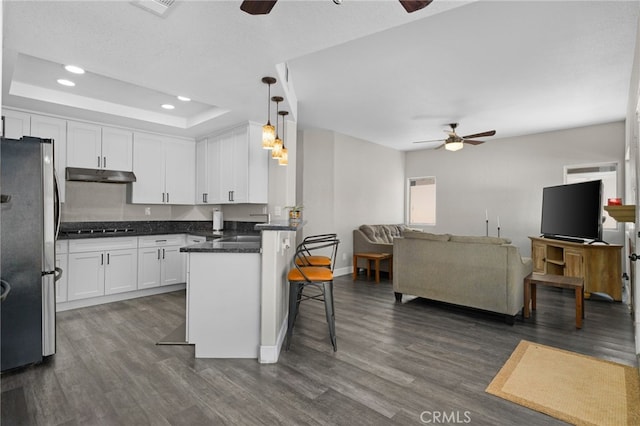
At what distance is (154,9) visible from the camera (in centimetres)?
208

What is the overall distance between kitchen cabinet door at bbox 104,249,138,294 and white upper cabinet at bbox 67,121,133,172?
3.82ft

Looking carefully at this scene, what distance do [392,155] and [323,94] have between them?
3806 millimetres

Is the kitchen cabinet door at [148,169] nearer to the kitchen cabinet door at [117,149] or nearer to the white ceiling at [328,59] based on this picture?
the kitchen cabinet door at [117,149]

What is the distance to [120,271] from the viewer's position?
4.48 meters

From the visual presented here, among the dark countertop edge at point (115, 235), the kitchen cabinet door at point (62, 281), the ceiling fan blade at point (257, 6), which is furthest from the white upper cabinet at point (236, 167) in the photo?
the ceiling fan blade at point (257, 6)

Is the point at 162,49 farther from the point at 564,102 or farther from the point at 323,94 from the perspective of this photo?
the point at 564,102

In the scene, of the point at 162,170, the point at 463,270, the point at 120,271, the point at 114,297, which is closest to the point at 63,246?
the point at 120,271

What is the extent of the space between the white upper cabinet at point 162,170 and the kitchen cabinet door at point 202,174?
0.29 ft

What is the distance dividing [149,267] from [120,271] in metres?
0.36

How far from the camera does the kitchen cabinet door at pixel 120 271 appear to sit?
4.39 m

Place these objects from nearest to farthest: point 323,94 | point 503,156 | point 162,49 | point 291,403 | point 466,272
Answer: point 291,403, point 162,49, point 466,272, point 323,94, point 503,156

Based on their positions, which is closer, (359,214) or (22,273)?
(22,273)

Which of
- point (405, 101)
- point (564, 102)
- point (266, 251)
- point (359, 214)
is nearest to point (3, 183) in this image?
point (266, 251)

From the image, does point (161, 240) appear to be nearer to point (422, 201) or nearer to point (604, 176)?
point (422, 201)
